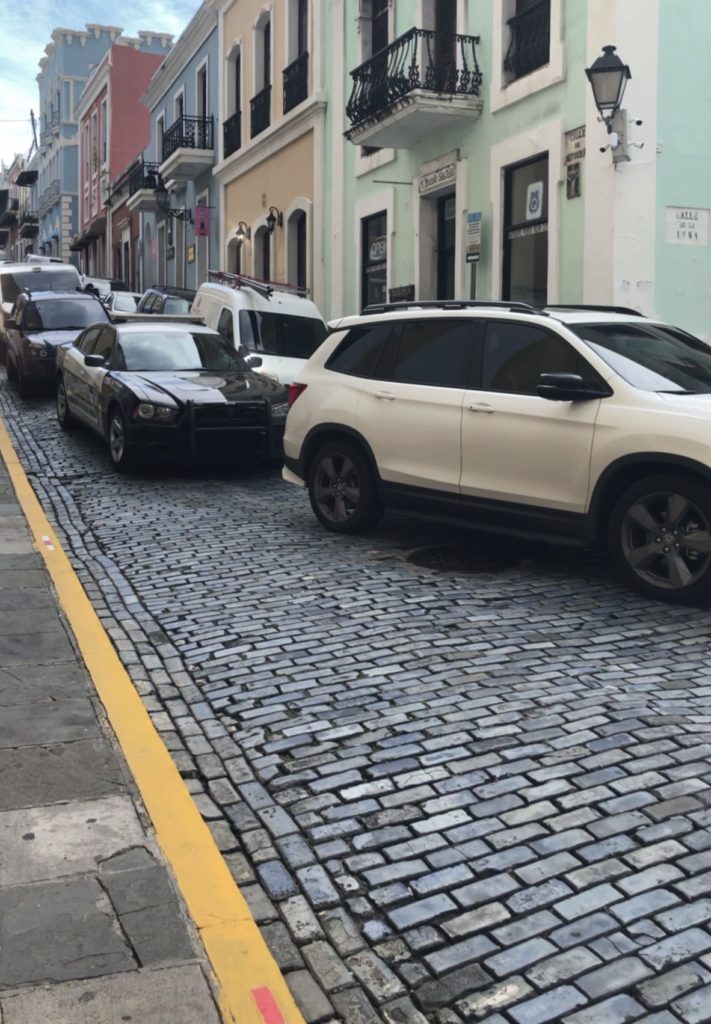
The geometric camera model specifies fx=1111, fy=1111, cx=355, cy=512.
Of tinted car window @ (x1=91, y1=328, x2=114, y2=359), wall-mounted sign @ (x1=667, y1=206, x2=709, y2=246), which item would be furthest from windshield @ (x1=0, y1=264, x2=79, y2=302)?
wall-mounted sign @ (x1=667, y1=206, x2=709, y2=246)

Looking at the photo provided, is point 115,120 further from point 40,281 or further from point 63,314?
point 63,314

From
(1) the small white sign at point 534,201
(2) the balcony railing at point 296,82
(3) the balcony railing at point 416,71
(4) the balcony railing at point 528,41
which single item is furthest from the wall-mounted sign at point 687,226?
(2) the balcony railing at point 296,82

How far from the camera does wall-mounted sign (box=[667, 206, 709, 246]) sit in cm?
1264

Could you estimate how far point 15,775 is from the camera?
13.3 feet

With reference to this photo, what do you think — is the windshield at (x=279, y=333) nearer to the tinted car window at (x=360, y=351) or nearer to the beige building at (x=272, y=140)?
the beige building at (x=272, y=140)

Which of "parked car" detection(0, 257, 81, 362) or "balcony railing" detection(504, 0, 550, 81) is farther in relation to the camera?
"parked car" detection(0, 257, 81, 362)

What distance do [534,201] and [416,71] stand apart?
280 centimetres

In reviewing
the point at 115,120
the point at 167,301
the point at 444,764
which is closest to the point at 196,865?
the point at 444,764

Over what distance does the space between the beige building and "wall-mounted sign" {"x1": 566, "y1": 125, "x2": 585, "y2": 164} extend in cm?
794

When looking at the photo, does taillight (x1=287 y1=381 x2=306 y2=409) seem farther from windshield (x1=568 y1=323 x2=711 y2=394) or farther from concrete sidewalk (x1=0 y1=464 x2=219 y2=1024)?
concrete sidewalk (x1=0 y1=464 x2=219 y2=1024)

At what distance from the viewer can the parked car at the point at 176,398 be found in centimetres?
1092

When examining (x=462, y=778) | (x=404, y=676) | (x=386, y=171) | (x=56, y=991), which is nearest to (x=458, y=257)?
(x=386, y=171)

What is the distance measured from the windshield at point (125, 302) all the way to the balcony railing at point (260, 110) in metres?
4.52

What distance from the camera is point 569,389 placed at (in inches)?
266
